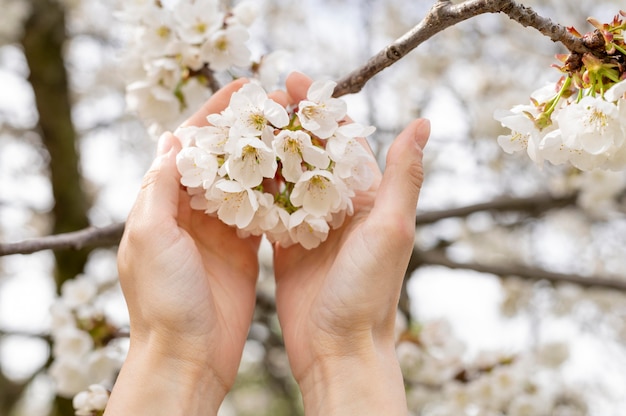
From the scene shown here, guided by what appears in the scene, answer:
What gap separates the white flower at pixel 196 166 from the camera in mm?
1293

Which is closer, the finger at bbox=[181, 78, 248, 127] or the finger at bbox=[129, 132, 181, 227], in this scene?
the finger at bbox=[129, 132, 181, 227]

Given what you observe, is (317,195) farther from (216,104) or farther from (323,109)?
(216,104)

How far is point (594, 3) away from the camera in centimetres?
554

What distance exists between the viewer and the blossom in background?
3.35 ft

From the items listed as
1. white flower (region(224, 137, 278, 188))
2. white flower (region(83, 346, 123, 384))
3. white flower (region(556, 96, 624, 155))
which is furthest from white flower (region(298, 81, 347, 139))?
white flower (region(83, 346, 123, 384))

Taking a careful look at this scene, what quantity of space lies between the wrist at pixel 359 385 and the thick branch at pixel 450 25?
0.64 metres

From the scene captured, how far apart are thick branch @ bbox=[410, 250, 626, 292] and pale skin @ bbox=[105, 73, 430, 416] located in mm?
1581

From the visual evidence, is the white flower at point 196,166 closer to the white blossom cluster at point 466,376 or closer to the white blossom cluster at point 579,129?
the white blossom cluster at point 579,129

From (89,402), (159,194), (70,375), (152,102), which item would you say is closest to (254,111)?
(159,194)

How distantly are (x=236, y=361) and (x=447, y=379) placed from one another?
1.47 m

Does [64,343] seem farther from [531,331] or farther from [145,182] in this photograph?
[531,331]

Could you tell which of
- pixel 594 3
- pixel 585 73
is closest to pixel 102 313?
pixel 585 73

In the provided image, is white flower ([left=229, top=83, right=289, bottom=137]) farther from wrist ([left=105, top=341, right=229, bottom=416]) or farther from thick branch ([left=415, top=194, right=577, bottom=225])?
thick branch ([left=415, top=194, right=577, bottom=225])

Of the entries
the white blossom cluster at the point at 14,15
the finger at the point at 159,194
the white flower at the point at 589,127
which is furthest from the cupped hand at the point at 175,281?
the white blossom cluster at the point at 14,15
